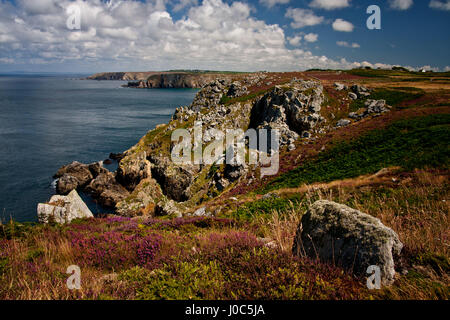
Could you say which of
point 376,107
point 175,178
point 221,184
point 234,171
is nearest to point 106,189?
point 175,178

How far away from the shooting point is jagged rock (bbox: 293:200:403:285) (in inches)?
165

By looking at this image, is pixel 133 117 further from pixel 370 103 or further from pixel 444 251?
pixel 444 251

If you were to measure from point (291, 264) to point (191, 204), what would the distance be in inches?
1265

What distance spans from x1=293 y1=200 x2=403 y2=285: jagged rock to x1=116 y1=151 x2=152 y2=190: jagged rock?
46.7 m

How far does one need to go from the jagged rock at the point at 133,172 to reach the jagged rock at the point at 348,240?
4668cm

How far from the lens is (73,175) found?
161ft

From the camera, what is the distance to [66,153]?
6288cm

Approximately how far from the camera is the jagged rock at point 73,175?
151 feet

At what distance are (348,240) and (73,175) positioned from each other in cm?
5709

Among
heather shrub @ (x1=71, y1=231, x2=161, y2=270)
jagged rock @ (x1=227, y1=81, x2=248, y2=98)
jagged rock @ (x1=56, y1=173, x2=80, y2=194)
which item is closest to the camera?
heather shrub @ (x1=71, y1=231, x2=161, y2=270)

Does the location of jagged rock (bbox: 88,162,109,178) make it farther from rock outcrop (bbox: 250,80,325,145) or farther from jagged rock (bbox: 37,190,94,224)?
jagged rock (bbox: 37,190,94,224)

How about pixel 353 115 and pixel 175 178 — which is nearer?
pixel 175 178

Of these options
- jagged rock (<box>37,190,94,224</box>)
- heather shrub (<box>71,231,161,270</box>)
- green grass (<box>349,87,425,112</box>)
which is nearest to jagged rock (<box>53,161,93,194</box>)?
jagged rock (<box>37,190,94,224</box>)

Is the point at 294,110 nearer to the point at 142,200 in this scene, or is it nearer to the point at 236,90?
the point at 236,90
